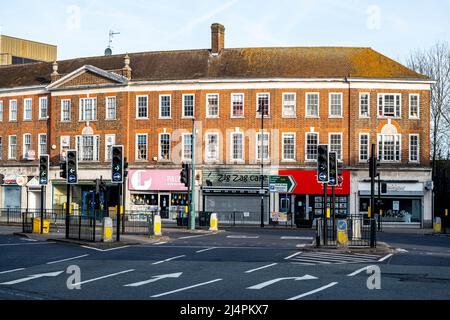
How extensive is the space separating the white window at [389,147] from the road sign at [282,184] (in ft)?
21.7

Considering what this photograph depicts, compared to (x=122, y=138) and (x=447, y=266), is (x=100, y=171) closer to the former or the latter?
(x=122, y=138)

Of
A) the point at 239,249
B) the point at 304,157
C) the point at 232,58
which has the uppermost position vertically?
the point at 232,58

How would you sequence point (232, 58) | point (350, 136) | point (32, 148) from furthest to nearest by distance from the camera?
point (32, 148)
point (232, 58)
point (350, 136)

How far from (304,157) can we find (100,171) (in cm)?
1591

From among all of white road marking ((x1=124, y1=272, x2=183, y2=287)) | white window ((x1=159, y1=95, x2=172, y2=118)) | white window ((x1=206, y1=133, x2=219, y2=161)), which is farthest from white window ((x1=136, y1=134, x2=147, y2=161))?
white road marking ((x1=124, y1=272, x2=183, y2=287))

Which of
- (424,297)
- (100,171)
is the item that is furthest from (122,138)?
(424,297)

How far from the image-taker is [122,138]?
5553 centimetres

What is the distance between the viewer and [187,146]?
5456cm

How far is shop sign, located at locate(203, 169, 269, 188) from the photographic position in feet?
174

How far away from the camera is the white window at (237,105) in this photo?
2120 inches

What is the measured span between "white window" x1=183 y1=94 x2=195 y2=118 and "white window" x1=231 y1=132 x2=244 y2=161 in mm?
3617

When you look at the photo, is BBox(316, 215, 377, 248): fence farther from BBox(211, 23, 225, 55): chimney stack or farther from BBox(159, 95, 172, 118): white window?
BBox(211, 23, 225, 55): chimney stack

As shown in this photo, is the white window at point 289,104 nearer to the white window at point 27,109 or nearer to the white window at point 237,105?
the white window at point 237,105

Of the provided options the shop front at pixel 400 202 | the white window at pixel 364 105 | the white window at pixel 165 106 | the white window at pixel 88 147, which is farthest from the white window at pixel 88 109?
the shop front at pixel 400 202
